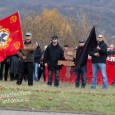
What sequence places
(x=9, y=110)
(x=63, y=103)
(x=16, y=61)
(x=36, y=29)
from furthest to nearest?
1. (x=36, y=29)
2. (x=16, y=61)
3. (x=63, y=103)
4. (x=9, y=110)

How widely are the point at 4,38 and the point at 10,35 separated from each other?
0.23m

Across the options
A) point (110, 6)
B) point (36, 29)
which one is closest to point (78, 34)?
point (36, 29)

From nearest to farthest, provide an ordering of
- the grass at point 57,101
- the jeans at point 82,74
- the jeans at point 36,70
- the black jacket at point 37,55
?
the grass at point 57,101
the jeans at point 82,74
the black jacket at point 37,55
the jeans at point 36,70

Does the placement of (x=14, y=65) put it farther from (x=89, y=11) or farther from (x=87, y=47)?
(x=89, y=11)

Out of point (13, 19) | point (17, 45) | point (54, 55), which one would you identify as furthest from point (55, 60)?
point (13, 19)

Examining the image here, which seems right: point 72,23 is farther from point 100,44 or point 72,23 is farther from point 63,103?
point 63,103

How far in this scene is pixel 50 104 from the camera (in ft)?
36.9

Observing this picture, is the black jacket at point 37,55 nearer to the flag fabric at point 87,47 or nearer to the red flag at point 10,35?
the flag fabric at point 87,47

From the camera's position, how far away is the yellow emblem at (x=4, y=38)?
15.9 m

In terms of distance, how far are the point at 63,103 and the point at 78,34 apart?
34956 mm

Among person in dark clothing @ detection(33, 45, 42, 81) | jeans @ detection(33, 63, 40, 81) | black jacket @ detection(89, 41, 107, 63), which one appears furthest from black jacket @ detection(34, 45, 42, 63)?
black jacket @ detection(89, 41, 107, 63)

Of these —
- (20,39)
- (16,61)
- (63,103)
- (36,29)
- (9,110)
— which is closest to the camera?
(9,110)

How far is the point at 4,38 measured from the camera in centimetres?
1594

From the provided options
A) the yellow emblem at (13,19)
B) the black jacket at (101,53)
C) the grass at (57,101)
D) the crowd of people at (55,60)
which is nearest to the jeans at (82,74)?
the crowd of people at (55,60)
